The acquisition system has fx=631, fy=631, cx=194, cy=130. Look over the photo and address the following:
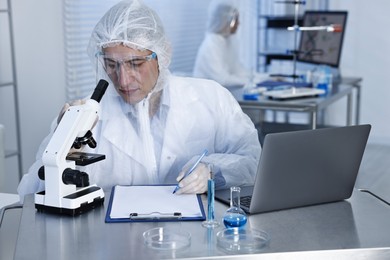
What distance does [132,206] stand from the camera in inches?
66.7

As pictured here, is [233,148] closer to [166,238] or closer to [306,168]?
[306,168]

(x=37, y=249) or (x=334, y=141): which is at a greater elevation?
(x=334, y=141)

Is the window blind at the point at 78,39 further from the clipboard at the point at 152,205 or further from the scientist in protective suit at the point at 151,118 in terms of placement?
the clipboard at the point at 152,205

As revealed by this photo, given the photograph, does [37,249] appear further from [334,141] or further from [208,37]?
[208,37]

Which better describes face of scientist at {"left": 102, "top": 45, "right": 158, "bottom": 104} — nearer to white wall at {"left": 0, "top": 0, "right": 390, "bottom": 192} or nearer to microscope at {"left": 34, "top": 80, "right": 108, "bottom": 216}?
microscope at {"left": 34, "top": 80, "right": 108, "bottom": 216}

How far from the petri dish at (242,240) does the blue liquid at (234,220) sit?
2 centimetres

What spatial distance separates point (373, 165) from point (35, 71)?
9.32 feet

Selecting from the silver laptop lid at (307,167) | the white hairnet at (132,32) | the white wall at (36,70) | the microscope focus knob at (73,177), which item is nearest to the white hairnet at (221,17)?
the white wall at (36,70)

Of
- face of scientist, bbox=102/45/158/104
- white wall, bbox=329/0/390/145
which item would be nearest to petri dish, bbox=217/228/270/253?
face of scientist, bbox=102/45/158/104

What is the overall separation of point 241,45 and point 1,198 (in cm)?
403

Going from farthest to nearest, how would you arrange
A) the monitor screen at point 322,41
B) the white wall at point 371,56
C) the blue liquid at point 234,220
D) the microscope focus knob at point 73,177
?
1. the white wall at point 371,56
2. the monitor screen at point 322,41
3. the microscope focus knob at point 73,177
4. the blue liquid at point 234,220

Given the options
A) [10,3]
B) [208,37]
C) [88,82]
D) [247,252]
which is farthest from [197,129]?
[208,37]

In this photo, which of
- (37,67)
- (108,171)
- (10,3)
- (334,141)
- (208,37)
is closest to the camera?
(334,141)

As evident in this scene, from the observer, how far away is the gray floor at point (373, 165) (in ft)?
15.4
